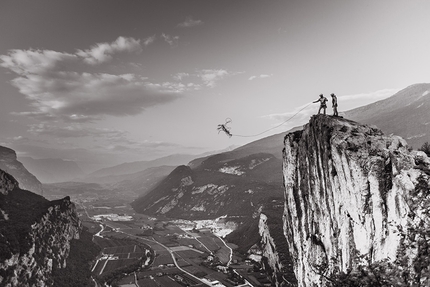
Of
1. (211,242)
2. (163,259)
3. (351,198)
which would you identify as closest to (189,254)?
(163,259)

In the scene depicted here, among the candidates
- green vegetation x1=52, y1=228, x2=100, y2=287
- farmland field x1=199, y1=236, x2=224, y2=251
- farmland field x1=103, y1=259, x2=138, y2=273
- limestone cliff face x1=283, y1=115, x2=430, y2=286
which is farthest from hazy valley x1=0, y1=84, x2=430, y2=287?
farmland field x1=199, y1=236, x2=224, y2=251

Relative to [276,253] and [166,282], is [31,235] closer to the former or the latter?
[166,282]

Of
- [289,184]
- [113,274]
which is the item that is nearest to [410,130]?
[289,184]

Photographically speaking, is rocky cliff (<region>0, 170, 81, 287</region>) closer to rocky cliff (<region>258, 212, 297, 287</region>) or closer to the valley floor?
the valley floor

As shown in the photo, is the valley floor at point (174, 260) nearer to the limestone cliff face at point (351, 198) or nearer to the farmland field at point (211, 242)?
the farmland field at point (211, 242)

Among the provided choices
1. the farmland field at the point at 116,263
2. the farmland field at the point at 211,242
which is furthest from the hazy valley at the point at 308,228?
the farmland field at the point at 211,242

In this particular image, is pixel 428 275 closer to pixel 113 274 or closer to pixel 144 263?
pixel 113 274
